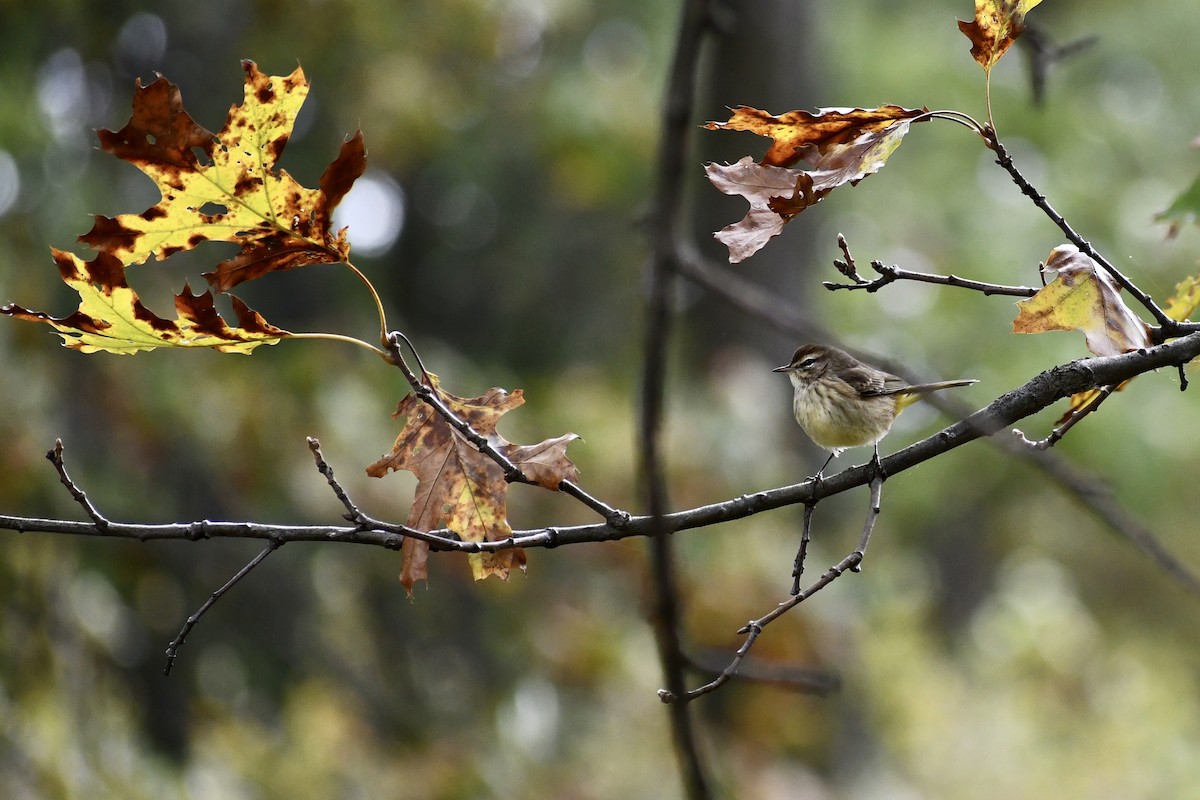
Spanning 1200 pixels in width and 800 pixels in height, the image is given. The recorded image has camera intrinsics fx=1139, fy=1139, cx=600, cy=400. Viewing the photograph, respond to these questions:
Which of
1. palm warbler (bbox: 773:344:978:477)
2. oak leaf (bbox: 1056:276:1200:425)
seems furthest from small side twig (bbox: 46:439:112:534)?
palm warbler (bbox: 773:344:978:477)

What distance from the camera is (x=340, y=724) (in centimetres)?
526

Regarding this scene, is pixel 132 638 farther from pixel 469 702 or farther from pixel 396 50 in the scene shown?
pixel 396 50

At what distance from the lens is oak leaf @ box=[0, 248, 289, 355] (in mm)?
1234

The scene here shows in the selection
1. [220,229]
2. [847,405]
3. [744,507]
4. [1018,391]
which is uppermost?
[847,405]

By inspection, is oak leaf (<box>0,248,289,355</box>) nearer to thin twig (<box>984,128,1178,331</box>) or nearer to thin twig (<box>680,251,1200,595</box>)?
thin twig (<box>680,251,1200,595</box>)

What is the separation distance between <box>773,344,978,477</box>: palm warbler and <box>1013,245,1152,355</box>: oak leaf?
0.76 metres

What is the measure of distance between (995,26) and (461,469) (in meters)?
0.82

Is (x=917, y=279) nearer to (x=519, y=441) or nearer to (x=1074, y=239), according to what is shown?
(x=1074, y=239)

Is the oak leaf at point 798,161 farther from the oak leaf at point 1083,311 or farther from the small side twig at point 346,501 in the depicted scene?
the small side twig at point 346,501

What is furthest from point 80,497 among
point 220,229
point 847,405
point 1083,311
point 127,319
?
point 847,405

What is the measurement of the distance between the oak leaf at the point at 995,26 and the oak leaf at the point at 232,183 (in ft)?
2.33

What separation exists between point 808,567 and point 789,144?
3.29m

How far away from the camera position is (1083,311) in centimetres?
133

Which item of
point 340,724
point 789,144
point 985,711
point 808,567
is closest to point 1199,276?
point 789,144
